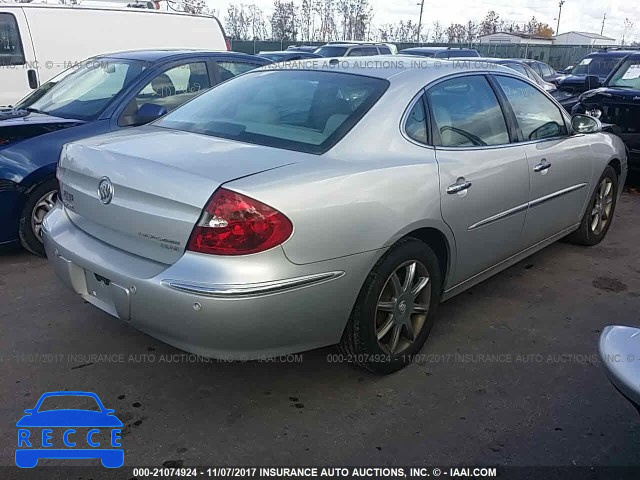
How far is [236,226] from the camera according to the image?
7.82ft

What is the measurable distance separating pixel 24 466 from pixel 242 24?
49.6m

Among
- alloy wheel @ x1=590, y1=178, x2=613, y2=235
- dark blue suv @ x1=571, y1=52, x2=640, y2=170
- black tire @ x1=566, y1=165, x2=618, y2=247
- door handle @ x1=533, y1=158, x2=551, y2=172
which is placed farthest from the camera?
dark blue suv @ x1=571, y1=52, x2=640, y2=170

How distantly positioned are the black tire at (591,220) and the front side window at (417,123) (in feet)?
7.66

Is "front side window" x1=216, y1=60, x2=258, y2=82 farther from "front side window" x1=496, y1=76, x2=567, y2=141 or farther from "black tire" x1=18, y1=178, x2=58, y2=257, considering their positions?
"front side window" x1=496, y1=76, x2=567, y2=141

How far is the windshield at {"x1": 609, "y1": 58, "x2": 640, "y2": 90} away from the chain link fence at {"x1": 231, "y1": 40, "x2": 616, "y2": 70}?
2545 cm

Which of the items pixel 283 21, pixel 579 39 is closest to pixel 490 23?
pixel 579 39

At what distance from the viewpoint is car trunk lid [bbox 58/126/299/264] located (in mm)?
2473

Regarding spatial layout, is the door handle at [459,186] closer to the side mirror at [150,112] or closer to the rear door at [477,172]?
the rear door at [477,172]

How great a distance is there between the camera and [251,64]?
20.4ft

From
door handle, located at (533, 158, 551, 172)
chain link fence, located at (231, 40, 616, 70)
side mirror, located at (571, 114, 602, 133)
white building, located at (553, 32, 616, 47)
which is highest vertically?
side mirror, located at (571, 114, 602, 133)

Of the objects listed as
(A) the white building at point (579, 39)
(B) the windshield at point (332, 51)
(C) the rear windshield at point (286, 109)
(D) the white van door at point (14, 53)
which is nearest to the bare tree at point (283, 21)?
(B) the windshield at point (332, 51)

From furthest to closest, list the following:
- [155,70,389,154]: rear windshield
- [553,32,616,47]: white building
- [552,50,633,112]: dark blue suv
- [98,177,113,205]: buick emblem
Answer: [553,32,616,47]: white building
[552,50,633,112]: dark blue suv
[155,70,389,154]: rear windshield
[98,177,113,205]: buick emblem

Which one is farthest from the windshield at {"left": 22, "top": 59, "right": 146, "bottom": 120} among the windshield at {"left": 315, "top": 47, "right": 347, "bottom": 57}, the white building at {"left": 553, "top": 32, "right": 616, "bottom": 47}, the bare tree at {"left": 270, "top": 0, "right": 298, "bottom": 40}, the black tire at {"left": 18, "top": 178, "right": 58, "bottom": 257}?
the white building at {"left": 553, "top": 32, "right": 616, "bottom": 47}

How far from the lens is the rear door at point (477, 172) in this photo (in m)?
3.24
